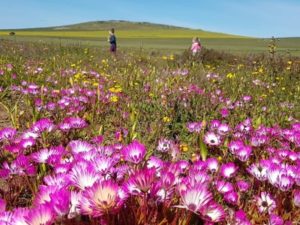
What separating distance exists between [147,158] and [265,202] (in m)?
0.95

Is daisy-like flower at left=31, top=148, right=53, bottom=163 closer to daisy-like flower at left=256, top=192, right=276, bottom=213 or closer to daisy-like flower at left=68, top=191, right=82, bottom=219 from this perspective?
daisy-like flower at left=68, top=191, right=82, bottom=219

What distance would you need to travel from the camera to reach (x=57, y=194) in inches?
51.6

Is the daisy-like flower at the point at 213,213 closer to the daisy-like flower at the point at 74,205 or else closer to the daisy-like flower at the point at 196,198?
the daisy-like flower at the point at 196,198

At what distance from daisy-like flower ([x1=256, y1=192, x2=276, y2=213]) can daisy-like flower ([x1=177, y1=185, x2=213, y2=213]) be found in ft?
2.36

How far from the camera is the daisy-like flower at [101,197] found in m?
Answer: 1.31

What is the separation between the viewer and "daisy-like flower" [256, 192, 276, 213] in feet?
6.69

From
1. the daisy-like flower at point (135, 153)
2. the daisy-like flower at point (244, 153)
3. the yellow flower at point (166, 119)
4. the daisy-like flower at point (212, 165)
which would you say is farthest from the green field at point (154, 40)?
the daisy-like flower at point (135, 153)

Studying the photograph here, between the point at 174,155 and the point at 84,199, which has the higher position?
the point at 84,199

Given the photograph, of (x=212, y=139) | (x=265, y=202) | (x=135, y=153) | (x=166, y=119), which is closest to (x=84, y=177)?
(x=135, y=153)

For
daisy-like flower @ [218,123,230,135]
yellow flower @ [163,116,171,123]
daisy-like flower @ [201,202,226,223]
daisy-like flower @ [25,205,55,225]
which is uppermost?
daisy-like flower @ [25,205,55,225]

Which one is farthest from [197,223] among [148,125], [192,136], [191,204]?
[148,125]

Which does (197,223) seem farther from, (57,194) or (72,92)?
(72,92)

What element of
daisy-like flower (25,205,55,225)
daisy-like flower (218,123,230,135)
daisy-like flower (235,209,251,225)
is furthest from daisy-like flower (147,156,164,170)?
daisy-like flower (218,123,230,135)

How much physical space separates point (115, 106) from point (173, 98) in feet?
2.40
